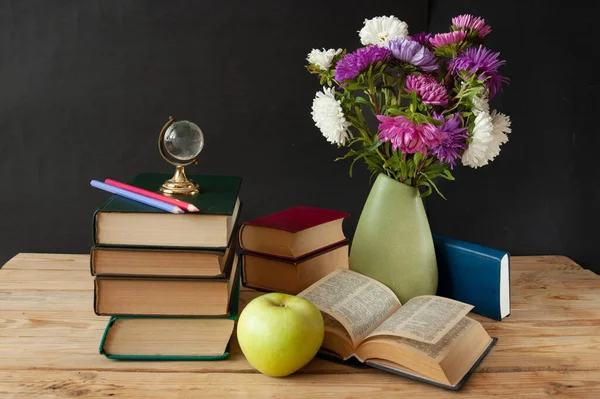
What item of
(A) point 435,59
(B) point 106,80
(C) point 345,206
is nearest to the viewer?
(A) point 435,59

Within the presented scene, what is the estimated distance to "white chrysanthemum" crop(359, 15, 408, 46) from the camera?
112cm

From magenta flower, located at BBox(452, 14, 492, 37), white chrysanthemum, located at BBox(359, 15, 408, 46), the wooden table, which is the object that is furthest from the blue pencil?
magenta flower, located at BBox(452, 14, 492, 37)

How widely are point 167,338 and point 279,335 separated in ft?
0.66

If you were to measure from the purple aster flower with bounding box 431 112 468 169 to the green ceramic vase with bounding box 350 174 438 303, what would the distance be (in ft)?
0.40

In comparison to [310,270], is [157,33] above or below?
above

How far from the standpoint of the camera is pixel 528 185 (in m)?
1.67

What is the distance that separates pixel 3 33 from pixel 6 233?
0.57 meters

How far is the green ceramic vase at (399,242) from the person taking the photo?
1.14 m

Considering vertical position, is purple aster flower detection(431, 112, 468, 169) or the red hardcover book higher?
purple aster flower detection(431, 112, 468, 169)

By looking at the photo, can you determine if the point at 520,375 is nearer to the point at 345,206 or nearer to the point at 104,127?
the point at 345,206

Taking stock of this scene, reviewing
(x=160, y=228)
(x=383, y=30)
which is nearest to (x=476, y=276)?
(x=383, y=30)

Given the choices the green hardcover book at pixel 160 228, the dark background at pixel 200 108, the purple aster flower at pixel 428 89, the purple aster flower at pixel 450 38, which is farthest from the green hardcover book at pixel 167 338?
the dark background at pixel 200 108

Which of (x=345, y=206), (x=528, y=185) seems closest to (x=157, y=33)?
(x=345, y=206)

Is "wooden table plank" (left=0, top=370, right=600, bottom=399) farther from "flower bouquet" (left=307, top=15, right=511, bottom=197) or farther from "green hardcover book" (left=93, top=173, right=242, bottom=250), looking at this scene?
"flower bouquet" (left=307, top=15, right=511, bottom=197)
